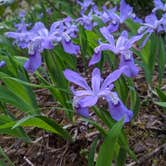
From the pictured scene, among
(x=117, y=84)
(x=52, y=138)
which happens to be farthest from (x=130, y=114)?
(x=52, y=138)

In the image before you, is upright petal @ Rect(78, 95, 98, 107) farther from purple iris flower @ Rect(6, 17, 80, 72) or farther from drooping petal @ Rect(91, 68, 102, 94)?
purple iris flower @ Rect(6, 17, 80, 72)

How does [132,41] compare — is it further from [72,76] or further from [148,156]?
[148,156]

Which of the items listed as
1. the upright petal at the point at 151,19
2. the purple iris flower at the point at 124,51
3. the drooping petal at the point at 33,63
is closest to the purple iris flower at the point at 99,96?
the purple iris flower at the point at 124,51

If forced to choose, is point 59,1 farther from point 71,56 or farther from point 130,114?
point 130,114

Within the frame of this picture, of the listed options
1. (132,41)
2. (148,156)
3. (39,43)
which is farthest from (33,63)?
(148,156)

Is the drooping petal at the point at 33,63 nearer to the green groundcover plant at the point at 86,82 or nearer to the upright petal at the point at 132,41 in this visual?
the green groundcover plant at the point at 86,82

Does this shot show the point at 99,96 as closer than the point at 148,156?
Yes

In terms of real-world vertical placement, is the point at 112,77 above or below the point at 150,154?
above

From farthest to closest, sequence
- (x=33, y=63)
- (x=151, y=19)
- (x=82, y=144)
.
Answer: (x=151, y=19), (x=82, y=144), (x=33, y=63)
